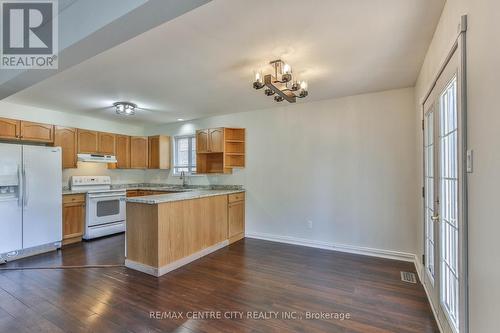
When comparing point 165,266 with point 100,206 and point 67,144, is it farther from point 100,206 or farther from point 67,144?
point 67,144

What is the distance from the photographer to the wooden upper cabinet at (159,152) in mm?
5945

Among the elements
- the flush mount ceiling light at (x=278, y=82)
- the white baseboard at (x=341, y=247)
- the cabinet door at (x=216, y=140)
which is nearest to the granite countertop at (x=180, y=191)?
the cabinet door at (x=216, y=140)

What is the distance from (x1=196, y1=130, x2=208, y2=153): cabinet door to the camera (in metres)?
5.19

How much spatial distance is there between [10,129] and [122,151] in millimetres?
1941

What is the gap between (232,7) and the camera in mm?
1849

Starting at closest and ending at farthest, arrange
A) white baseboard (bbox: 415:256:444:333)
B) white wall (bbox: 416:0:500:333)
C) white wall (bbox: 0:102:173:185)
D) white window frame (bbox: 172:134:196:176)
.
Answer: white wall (bbox: 416:0:500:333)
white baseboard (bbox: 415:256:444:333)
white wall (bbox: 0:102:173:185)
white window frame (bbox: 172:134:196:176)

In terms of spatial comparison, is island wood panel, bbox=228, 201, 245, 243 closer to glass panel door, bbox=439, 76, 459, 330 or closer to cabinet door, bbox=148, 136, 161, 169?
cabinet door, bbox=148, 136, 161, 169

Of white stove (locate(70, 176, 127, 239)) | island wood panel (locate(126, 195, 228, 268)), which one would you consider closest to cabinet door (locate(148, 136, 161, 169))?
white stove (locate(70, 176, 127, 239))

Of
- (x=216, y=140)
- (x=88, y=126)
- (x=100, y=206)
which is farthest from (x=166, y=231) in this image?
(x=88, y=126)

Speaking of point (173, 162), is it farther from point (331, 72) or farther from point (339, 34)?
point (339, 34)

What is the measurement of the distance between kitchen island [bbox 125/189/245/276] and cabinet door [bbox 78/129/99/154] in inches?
94.0

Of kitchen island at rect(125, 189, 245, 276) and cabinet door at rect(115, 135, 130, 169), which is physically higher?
cabinet door at rect(115, 135, 130, 169)

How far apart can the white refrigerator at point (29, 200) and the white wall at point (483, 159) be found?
5.19m

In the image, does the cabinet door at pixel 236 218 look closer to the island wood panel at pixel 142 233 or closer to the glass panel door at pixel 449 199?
the island wood panel at pixel 142 233
